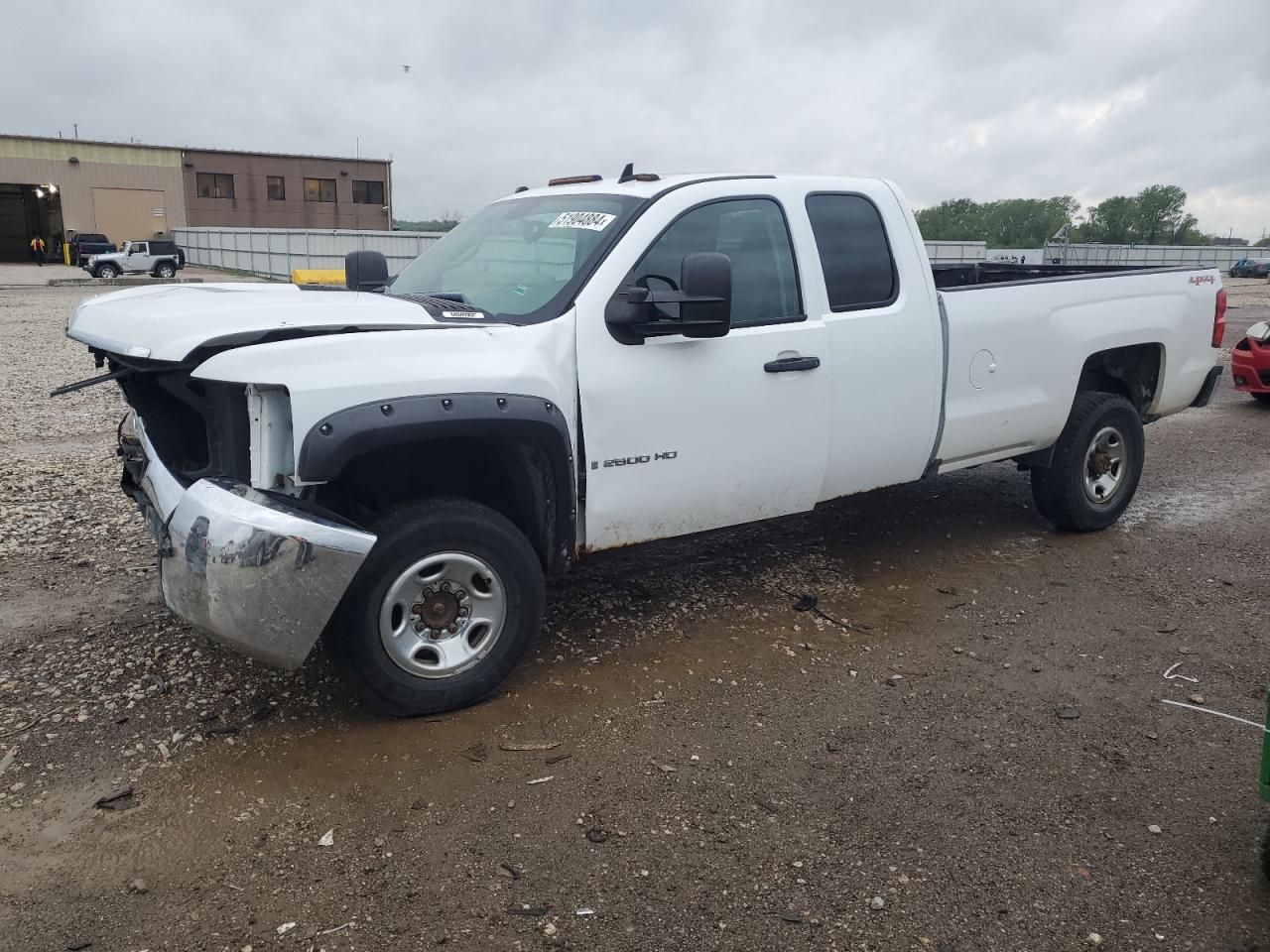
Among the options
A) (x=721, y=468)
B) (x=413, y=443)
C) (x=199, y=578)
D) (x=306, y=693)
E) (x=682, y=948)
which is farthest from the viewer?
(x=721, y=468)

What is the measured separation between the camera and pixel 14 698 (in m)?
3.80

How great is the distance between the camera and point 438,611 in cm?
366

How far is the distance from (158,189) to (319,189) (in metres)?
8.24

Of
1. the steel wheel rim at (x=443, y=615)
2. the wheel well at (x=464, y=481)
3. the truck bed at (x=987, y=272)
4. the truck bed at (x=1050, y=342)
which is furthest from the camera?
the truck bed at (x=987, y=272)

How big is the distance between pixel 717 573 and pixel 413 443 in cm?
215

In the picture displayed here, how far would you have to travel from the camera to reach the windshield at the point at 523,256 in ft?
13.2

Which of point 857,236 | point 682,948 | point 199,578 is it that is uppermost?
point 857,236

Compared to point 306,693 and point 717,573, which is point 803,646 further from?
point 306,693

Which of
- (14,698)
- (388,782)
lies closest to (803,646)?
(388,782)

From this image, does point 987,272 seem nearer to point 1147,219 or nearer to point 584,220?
point 584,220

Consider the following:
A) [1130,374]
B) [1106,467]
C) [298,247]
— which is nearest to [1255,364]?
[1130,374]

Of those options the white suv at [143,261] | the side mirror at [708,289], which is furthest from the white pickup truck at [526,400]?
the white suv at [143,261]

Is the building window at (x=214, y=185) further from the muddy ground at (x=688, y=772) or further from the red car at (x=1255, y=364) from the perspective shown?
the muddy ground at (x=688, y=772)

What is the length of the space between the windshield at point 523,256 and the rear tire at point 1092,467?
10.00 ft
